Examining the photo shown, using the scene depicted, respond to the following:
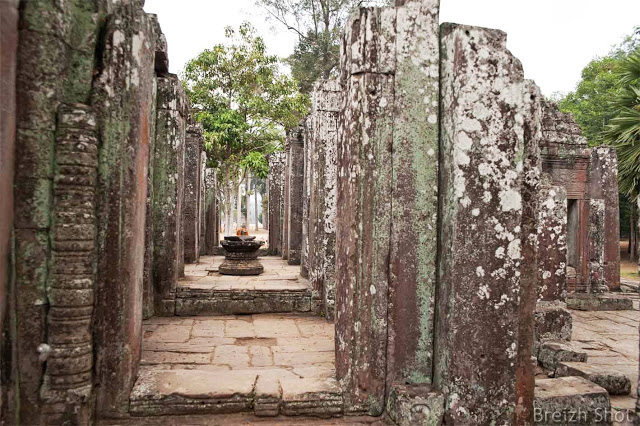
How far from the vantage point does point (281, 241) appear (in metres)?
12.3

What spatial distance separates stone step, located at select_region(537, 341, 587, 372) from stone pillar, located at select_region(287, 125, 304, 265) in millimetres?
5998

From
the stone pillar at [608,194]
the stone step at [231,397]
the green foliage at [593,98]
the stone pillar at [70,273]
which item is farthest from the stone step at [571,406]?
the green foliage at [593,98]

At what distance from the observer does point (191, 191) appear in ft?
29.2

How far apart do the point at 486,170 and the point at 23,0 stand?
3.04 meters

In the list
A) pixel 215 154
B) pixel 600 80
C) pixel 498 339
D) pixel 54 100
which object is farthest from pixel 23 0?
pixel 600 80

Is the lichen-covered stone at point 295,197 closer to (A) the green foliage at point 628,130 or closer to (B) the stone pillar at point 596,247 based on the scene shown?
(B) the stone pillar at point 596,247

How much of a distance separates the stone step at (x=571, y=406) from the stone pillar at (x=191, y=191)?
6959 mm

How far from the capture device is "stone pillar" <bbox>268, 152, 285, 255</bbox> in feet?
40.9

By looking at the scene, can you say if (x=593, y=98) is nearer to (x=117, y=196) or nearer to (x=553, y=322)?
(x=553, y=322)

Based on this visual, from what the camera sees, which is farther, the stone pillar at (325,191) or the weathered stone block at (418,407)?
the stone pillar at (325,191)

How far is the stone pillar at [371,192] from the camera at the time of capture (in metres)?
3.06

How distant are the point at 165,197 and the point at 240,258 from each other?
2394 mm

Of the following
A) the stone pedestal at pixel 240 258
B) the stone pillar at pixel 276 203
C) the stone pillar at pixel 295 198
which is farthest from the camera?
the stone pillar at pixel 276 203

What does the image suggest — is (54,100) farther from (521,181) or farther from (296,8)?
→ (296,8)
